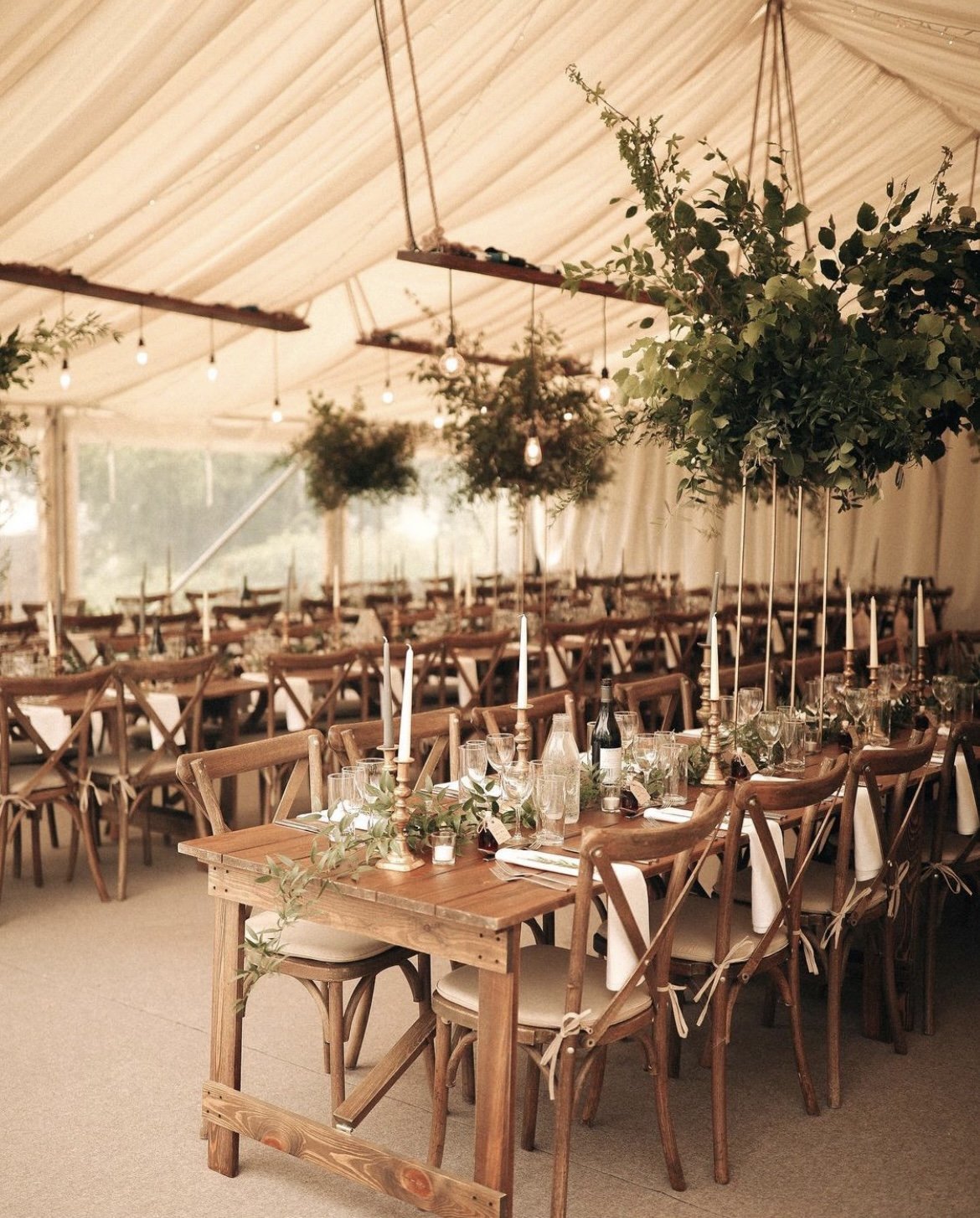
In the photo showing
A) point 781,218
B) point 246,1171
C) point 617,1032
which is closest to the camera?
point 617,1032

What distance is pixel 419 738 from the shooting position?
4141 mm

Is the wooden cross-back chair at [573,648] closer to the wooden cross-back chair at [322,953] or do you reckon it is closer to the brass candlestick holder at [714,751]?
the brass candlestick holder at [714,751]

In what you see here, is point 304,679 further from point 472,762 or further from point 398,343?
point 398,343

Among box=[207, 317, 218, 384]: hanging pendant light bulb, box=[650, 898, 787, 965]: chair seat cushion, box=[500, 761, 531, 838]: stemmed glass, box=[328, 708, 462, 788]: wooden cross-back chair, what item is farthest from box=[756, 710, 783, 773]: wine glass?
box=[207, 317, 218, 384]: hanging pendant light bulb

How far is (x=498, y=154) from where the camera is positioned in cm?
721

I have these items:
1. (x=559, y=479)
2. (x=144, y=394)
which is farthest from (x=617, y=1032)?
(x=144, y=394)

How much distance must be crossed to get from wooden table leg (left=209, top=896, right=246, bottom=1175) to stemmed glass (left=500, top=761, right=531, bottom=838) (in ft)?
2.33

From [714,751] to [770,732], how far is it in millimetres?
339

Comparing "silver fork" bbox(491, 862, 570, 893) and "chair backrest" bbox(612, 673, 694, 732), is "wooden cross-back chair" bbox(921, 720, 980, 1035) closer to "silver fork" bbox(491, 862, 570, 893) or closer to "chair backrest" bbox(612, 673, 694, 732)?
"chair backrest" bbox(612, 673, 694, 732)

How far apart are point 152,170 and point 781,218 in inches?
151

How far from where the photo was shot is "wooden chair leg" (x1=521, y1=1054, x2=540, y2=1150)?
3.19 metres

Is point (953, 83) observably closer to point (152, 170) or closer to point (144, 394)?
point (152, 170)

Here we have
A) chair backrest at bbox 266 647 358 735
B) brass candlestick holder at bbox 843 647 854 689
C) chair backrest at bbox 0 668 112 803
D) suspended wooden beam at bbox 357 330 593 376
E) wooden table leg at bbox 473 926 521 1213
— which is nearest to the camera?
wooden table leg at bbox 473 926 521 1213

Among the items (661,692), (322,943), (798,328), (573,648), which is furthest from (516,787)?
(573,648)
